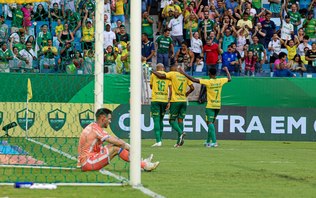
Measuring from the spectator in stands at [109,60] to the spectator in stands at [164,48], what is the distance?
290 centimetres

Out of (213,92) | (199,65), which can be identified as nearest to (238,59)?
(199,65)

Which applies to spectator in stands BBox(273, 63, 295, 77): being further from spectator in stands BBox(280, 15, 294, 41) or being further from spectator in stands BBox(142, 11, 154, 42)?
spectator in stands BBox(142, 11, 154, 42)

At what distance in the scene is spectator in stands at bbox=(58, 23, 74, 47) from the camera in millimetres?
25422

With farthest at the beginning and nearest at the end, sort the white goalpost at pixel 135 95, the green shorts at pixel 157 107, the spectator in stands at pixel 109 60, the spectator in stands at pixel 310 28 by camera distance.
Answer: the spectator in stands at pixel 310 28 → the spectator in stands at pixel 109 60 → the green shorts at pixel 157 107 → the white goalpost at pixel 135 95

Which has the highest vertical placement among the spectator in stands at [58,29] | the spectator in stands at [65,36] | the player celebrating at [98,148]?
the spectator in stands at [58,29]

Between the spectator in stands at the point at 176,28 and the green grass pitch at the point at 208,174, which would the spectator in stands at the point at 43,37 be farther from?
the spectator in stands at the point at 176,28

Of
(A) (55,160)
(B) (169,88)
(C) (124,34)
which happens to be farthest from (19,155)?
(C) (124,34)

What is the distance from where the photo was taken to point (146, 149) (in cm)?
2306

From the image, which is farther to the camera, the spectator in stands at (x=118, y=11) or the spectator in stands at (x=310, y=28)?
the spectator in stands at (x=310, y=28)

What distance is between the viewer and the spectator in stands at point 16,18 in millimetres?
25656

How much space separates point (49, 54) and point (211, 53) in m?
7.56

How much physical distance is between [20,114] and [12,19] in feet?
10.2

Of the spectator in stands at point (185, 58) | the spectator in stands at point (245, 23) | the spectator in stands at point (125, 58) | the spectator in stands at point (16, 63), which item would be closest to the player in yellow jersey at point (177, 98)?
the spectator in stands at point (125, 58)

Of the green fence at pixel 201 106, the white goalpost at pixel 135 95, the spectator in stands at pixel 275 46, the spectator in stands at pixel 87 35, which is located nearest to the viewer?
the white goalpost at pixel 135 95
